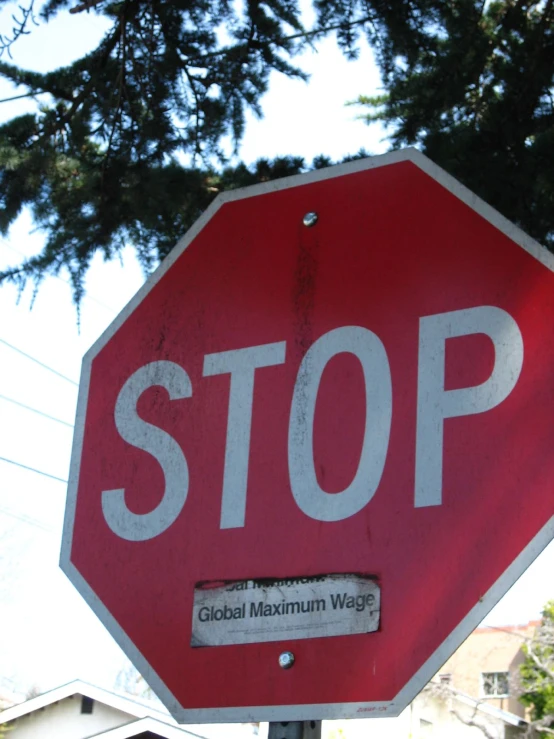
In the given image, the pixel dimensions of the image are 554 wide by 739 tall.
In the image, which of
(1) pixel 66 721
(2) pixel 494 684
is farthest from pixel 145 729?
(2) pixel 494 684

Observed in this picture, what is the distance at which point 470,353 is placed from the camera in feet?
4.85

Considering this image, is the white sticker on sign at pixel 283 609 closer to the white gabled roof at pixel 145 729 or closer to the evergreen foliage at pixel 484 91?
the evergreen foliage at pixel 484 91

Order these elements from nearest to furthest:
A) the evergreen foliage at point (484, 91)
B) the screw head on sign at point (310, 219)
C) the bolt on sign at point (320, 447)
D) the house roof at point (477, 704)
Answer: the bolt on sign at point (320, 447), the screw head on sign at point (310, 219), the evergreen foliage at point (484, 91), the house roof at point (477, 704)

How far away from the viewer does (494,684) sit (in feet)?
113

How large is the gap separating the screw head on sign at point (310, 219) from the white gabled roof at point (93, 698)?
17378mm

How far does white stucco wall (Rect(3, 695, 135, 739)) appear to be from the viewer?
19.2 metres

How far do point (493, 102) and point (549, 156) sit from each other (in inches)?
10.8

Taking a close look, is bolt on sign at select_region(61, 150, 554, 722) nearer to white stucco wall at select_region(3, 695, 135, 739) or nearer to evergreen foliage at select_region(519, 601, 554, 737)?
white stucco wall at select_region(3, 695, 135, 739)

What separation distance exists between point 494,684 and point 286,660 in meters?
35.3

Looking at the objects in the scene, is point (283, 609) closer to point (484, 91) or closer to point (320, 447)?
point (320, 447)

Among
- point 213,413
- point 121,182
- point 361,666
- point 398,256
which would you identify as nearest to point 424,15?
point 121,182

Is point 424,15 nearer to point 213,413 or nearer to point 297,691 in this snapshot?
point 213,413

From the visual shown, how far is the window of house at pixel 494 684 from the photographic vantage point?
112ft

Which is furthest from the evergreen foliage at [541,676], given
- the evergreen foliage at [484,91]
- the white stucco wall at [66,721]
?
the evergreen foliage at [484,91]
